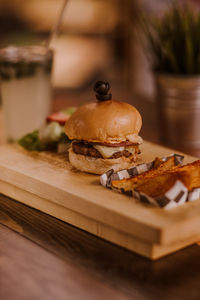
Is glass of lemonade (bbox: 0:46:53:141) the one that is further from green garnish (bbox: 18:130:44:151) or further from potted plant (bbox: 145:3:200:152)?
potted plant (bbox: 145:3:200:152)

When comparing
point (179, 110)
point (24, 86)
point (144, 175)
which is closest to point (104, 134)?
point (144, 175)

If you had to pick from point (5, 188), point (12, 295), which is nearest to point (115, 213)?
point (12, 295)

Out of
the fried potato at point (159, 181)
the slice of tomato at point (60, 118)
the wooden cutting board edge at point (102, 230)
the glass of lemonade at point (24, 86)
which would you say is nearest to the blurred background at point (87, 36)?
the glass of lemonade at point (24, 86)

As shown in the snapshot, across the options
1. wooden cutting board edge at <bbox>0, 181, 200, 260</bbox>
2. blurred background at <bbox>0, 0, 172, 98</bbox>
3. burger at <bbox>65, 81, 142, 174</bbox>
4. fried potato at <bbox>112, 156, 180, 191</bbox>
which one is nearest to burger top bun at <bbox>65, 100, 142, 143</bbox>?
burger at <bbox>65, 81, 142, 174</bbox>

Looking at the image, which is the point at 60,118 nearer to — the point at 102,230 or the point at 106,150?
the point at 106,150

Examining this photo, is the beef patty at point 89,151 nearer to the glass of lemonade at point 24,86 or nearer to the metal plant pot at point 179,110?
the metal plant pot at point 179,110

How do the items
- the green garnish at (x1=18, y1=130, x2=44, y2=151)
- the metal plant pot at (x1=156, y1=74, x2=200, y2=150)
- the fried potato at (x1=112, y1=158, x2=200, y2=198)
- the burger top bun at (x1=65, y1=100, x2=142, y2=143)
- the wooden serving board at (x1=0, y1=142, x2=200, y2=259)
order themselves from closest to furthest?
the wooden serving board at (x1=0, y1=142, x2=200, y2=259) → the fried potato at (x1=112, y1=158, x2=200, y2=198) → the burger top bun at (x1=65, y1=100, x2=142, y2=143) → the green garnish at (x1=18, y1=130, x2=44, y2=151) → the metal plant pot at (x1=156, y1=74, x2=200, y2=150)
